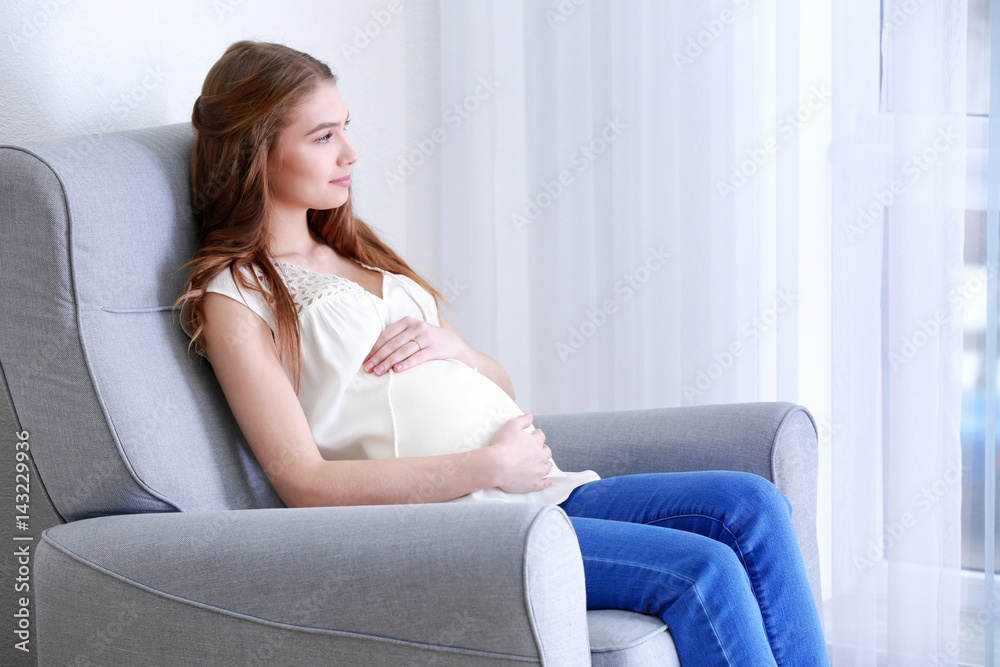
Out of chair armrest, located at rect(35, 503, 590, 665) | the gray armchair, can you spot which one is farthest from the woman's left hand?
chair armrest, located at rect(35, 503, 590, 665)

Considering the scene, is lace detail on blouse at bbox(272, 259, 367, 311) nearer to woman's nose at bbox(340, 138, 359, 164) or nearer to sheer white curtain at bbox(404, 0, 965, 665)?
woman's nose at bbox(340, 138, 359, 164)

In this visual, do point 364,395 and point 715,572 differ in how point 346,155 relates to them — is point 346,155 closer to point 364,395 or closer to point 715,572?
point 364,395

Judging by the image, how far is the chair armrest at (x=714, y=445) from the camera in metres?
1.29

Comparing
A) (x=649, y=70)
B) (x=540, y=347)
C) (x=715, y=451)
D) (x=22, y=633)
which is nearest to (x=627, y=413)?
(x=715, y=451)

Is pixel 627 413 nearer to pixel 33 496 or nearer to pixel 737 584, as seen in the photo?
pixel 737 584

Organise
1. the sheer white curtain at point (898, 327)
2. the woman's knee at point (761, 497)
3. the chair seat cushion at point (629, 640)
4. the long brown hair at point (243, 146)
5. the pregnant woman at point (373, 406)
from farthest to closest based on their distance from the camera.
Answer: the sheer white curtain at point (898, 327) < the long brown hair at point (243, 146) < the woman's knee at point (761, 497) < the pregnant woman at point (373, 406) < the chair seat cushion at point (629, 640)

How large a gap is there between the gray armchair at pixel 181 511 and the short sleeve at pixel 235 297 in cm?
2

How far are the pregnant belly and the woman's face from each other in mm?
311

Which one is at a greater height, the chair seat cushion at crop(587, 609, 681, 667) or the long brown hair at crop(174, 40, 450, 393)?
the long brown hair at crop(174, 40, 450, 393)

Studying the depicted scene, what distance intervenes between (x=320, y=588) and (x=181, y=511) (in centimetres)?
31

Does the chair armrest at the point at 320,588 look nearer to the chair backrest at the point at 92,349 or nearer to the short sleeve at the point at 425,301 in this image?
the chair backrest at the point at 92,349

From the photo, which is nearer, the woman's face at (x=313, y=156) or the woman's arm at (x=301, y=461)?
the woman's arm at (x=301, y=461)

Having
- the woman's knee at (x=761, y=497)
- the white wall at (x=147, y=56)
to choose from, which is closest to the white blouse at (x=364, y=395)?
the woman's knee at (x=761, y=497)

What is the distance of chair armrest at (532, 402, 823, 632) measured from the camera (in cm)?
129
